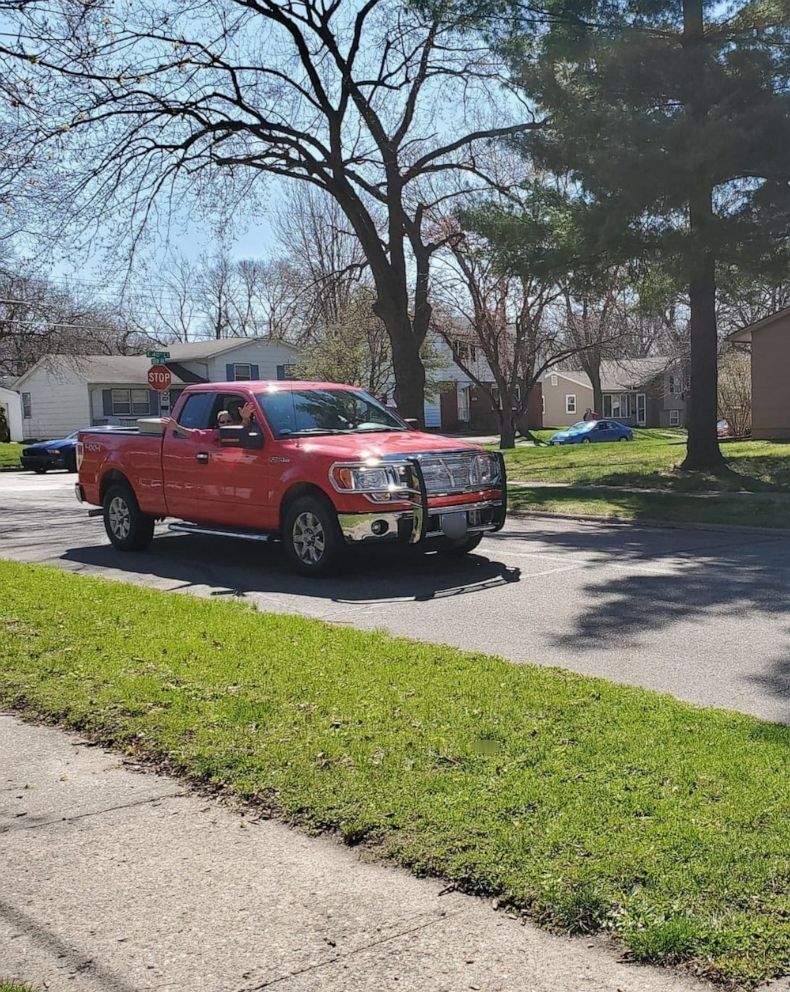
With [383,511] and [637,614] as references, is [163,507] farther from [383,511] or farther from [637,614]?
[637,614]

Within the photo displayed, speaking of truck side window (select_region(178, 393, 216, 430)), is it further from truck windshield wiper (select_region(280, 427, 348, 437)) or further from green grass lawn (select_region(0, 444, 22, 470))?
green grass lawn (select_region(0, 444, 22, 470))

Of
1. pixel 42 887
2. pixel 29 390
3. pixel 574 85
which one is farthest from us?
pixel 29 390

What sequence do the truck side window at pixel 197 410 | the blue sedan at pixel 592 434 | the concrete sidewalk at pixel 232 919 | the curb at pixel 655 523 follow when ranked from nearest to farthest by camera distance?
the concrete sidewalk at pixel 232 919
the truck side window at pixel 197 410
the curb at pixel 655 523
the blue sedan at pixel 592 434

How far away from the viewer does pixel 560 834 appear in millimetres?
3857

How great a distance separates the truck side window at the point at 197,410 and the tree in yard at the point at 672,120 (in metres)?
8.54

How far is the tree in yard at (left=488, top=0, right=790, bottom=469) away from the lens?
16.7 metres

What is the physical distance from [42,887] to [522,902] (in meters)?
1.76


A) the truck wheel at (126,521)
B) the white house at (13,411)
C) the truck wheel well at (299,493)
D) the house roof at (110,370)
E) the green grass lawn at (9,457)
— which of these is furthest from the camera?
the white house at (13,411)

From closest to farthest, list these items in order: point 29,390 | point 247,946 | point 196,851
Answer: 1. point 247,946
2. point 196,851
3. point 29,390

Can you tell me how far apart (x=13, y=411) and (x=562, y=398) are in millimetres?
40194

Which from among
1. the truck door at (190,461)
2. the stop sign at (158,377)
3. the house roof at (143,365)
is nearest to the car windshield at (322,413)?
the truck door at (190,461)

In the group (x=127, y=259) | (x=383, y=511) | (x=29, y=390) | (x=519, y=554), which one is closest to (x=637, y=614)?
(x=383, y=511)

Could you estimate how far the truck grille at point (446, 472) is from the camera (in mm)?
10430

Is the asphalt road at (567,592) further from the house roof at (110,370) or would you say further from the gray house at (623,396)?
the gray house at (623,396)
